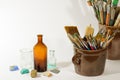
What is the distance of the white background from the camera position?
1.29 m

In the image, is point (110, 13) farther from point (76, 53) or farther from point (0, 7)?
point (0, 7)

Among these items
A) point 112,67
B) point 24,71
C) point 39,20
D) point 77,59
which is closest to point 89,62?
point 77,59

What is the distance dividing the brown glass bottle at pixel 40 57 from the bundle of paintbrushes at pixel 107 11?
0.31 m

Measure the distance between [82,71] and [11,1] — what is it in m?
0.55

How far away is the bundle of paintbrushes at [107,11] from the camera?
1.12 meters

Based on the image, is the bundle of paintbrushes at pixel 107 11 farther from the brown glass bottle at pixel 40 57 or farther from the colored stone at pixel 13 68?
the colored stone at pixel 13 68

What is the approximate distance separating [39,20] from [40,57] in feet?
1.07

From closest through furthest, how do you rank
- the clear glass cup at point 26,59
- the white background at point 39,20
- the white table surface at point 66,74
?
1. the white table surface at point 66,74
2. the clear glass cup at point 26,59
3. the white background at point 39,20

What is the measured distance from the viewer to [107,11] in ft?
3.68

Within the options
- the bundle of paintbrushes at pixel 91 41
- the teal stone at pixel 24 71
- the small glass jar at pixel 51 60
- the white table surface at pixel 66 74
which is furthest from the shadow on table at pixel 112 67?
the teal stone at pixel 24 71

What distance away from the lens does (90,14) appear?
1.34 m

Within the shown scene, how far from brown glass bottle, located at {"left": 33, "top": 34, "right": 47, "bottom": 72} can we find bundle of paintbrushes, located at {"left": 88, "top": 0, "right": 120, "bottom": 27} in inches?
12.3

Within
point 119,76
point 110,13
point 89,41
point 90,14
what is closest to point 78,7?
point 90,14

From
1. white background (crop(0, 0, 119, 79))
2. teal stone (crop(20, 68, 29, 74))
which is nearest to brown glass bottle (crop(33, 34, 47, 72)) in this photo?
teal stone (crop(20, 68, 29, 74))
